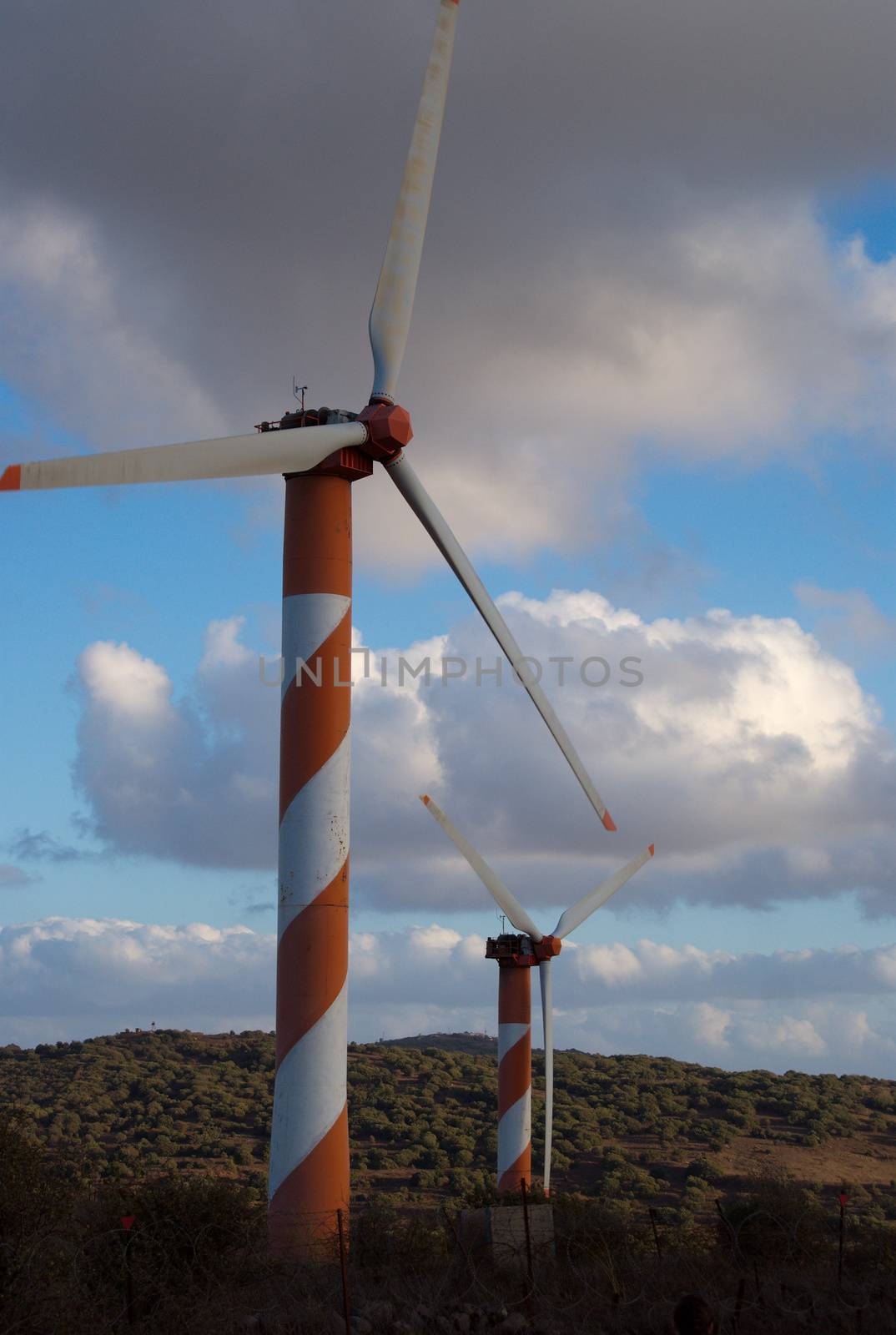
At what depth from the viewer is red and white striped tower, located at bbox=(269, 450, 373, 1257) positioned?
75.1 feet

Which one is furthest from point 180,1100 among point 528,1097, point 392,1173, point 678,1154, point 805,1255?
point 805,1255

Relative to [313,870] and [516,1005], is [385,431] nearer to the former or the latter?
[313,870]

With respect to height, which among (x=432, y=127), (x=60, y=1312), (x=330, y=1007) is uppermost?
(x=432, y=127)

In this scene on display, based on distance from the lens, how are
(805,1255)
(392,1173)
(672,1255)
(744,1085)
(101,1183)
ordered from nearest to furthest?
(101,1183)
(672,1255)
(805,1255)
(392,1173)
(744,1085)

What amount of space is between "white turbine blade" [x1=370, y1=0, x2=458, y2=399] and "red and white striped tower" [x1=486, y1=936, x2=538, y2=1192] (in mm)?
28712

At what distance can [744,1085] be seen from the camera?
9744 cm

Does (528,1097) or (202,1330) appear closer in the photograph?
(202,1330)

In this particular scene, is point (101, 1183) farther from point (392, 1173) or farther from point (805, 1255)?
point (392, 1173)

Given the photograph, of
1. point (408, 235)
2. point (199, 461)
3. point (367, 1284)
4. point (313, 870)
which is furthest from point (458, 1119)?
point (199, 461)

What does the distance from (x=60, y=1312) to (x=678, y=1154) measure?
6170 cm

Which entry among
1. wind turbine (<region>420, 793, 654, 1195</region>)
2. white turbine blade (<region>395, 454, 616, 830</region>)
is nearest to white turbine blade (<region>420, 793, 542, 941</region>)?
wind turbine (<region>420, 793, 654, 1195</region>)

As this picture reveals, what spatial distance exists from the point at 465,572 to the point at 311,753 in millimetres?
6525

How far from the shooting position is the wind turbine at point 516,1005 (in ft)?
153

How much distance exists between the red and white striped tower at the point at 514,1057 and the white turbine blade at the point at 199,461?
96.3 feet
